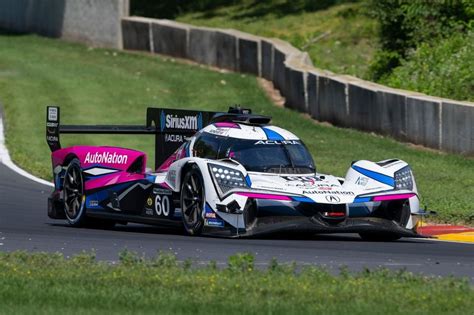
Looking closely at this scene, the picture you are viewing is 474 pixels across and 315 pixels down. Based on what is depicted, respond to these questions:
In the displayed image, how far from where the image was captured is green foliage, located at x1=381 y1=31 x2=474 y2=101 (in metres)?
26.1

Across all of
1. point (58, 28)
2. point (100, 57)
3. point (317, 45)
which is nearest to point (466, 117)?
point (317, 45)

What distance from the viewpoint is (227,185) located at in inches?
561

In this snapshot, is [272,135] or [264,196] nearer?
[264,196]

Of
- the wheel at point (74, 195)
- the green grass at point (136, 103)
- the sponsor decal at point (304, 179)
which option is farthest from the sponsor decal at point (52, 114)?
the green grass at point (136, 103)

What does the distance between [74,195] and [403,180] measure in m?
4.22

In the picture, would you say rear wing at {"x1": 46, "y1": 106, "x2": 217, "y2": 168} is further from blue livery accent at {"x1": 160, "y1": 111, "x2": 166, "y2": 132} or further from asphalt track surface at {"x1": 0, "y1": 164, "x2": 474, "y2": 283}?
asphalt track surface at {"x1": 0, "y1": 164, "x2": 474, "y2": 283}

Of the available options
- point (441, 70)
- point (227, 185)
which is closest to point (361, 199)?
point (227, 185)

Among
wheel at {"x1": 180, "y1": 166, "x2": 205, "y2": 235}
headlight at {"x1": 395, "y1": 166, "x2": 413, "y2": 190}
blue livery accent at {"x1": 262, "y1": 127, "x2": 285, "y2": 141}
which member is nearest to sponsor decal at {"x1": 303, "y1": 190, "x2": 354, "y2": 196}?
headlight at {"x1": 395, "y1": 166, "x2": 413, "y2": 190}

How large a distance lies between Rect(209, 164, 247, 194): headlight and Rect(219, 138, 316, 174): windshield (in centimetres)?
→ 49

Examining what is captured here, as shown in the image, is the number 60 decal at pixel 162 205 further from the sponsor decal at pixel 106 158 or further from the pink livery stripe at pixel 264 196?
the pink livery stripe at pixel 264 196

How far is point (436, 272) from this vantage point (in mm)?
11578

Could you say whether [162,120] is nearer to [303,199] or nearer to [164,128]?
[164,128]

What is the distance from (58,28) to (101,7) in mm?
2556

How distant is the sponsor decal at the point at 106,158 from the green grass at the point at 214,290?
5.11m
